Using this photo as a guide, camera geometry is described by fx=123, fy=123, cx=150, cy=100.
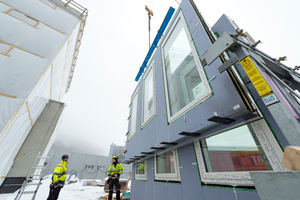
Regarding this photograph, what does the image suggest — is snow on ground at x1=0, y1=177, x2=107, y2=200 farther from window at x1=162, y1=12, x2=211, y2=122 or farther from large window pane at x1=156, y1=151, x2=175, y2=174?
window at x1=162, y1=12, x2=211, y2=122

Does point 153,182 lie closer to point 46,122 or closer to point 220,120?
point 220,120

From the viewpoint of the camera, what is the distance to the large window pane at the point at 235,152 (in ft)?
6.62

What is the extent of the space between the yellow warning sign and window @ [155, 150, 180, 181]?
3.07 meters

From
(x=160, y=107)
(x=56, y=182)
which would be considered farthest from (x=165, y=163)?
(x=56, y=182)

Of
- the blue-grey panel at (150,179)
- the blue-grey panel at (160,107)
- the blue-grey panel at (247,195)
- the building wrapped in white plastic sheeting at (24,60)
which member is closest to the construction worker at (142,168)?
the blue-grey panel at (150,179)

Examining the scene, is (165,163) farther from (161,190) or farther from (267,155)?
(267,155)

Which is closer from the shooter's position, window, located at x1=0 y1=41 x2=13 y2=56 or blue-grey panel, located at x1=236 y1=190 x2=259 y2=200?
blue-grey panel, located at x1=236 y1=190 x2=259 y2=200

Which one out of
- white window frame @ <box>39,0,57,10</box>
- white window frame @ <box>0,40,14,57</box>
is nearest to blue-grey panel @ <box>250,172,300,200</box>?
white window frame @ <box>0,40,14,57</box>

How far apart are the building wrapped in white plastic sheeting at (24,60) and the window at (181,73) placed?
19.7 ft

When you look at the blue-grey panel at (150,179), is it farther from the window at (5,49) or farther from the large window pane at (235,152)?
the window at (5,49)

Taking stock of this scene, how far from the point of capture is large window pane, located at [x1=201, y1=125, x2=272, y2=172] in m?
2.02

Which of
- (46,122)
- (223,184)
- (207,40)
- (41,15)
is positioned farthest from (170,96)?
(41,15)

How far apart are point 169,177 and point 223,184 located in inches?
78.8

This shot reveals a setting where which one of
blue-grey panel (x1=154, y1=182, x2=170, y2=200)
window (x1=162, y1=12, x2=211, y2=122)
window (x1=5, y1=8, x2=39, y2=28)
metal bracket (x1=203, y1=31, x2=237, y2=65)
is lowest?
blue-grey panel (x1=154, y1=182, x2=170, y2=200)
